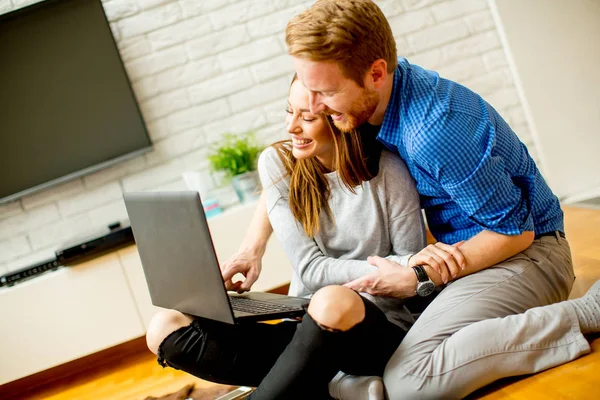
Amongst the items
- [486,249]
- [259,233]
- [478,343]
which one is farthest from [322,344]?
[259,233]

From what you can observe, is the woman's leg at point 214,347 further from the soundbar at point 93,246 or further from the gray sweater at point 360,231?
the soundbar at point 93,246

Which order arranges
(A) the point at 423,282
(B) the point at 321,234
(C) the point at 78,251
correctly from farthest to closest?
(C) the point at 78,251
(B) the point at 321,234
(A) the point at 423,282

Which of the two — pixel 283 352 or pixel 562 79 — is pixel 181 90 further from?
pixel 283 352

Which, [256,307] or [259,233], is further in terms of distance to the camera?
[259,233]

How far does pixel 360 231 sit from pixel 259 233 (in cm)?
32

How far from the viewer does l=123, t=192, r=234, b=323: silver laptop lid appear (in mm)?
1269

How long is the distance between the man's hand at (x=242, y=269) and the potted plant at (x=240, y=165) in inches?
51.4

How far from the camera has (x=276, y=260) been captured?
294cm

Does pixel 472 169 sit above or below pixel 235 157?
below

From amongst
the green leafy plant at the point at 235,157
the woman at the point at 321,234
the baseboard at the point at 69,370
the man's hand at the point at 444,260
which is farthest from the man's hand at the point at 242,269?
the baseboard at the point at 69,370

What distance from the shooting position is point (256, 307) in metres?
1.43

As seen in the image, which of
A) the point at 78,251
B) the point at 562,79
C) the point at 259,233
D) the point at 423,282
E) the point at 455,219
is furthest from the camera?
the point at 562,79

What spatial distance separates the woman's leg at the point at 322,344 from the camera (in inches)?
49.7

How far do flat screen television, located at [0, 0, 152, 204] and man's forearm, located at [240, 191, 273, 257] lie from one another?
57.3 inches
